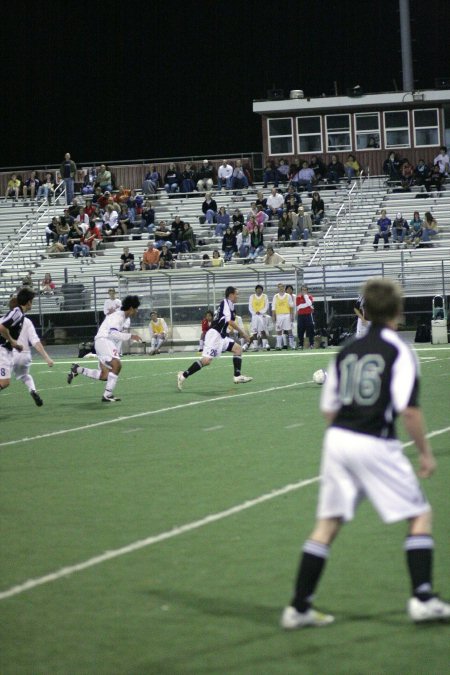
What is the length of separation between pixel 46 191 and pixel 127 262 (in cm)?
1124

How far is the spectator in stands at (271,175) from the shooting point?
45562 millimetres

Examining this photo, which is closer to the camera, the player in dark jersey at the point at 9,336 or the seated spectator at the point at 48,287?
the player in dark jersey at the point at 9,336

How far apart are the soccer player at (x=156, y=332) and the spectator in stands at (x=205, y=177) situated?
44.1ft

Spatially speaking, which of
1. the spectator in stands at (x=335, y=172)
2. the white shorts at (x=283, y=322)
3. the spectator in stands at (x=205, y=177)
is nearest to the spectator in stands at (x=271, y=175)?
the spectator in stands at (x=335, y=172)

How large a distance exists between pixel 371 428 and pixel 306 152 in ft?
143

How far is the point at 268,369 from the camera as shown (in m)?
24.8

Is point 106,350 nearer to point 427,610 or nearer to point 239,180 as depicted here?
point 427,610

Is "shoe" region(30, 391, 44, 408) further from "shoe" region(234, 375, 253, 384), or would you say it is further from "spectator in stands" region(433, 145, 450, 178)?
"spectator in stands" region(433, 145, 450, 178)

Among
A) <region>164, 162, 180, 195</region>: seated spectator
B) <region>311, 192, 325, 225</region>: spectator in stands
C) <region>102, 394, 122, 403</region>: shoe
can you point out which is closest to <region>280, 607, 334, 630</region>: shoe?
<region>102, 394, 122, 403</region>: shoe

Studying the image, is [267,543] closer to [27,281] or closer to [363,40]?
[27,281]

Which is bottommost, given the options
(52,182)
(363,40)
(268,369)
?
(268,369)

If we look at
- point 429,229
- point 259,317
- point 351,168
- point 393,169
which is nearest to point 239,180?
point 351,168

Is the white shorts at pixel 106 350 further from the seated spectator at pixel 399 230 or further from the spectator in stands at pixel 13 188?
the spectator in stands at pixel 13 188

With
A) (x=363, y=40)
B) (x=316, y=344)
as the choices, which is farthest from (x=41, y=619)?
(x=363, y=40)
